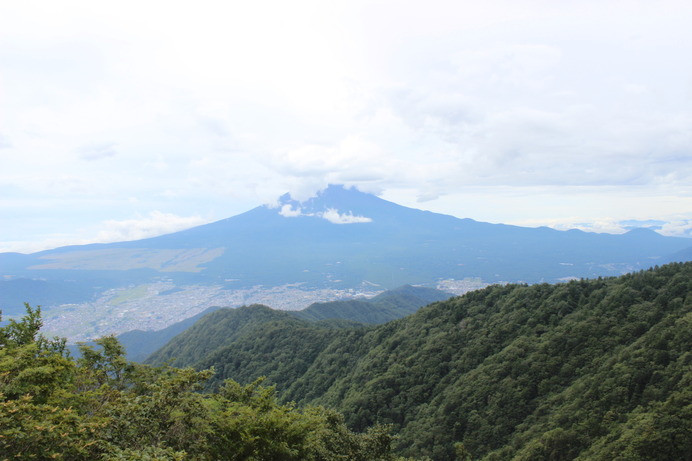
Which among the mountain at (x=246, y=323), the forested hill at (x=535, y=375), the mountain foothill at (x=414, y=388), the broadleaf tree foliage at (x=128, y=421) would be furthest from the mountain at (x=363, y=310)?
the broadleaf tree foliage at (x=128, y=421)

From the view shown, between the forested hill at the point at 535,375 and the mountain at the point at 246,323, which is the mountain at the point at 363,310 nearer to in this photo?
the mountain at the point at 246,323

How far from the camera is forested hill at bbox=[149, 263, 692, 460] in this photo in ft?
72.6

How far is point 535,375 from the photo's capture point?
102ft

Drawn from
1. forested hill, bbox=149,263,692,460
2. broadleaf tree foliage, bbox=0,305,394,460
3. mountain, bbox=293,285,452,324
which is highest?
broadleaf tree foliage, bbox=0,305,394,460

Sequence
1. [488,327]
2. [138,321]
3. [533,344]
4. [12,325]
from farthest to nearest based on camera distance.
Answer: [138,321] < [488,327] < [533,344] < [12,325]

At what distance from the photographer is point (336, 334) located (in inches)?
2527

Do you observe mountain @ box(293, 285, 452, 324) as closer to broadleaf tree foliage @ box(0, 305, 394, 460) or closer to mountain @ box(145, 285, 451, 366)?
mountain @ box(145, 285, 451, 366)

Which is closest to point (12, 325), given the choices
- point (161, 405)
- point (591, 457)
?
point (161, 405)

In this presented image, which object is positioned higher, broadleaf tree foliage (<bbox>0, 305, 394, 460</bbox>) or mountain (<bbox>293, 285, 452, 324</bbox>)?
broadleaf tree foliage (<bbox>0, 305, 394, 460</bbox>)

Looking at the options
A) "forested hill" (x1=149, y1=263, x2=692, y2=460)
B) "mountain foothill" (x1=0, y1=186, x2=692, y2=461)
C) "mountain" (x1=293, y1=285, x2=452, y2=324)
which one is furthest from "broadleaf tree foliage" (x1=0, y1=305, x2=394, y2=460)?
"mountain" (x1=293, y1=285, x2=452, y2=324)

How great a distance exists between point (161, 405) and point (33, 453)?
343 centimetres

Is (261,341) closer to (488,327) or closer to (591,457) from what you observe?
(488,327)

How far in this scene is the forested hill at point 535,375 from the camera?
22.1 m

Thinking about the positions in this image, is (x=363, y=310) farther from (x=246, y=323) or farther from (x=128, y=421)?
(x=128, y=421)
